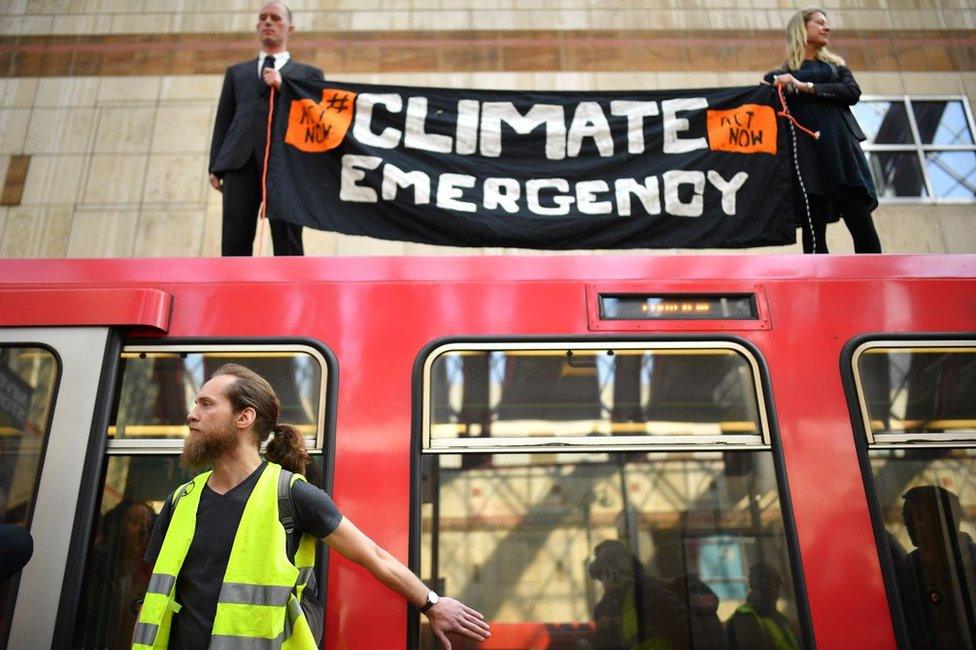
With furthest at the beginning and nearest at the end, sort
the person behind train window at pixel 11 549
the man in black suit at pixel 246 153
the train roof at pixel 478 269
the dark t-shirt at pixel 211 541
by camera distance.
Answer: the man in black suit at pixel 246 153 → the train roof at pixel 478 269 → the dark t-shirt at pixel 211 541 → the person behind train window at pixel 11 549

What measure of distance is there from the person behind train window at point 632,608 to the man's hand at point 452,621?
0.44 m

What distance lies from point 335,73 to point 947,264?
745 cm

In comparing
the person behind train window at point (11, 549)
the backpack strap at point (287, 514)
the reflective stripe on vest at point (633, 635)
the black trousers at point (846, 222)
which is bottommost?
the reflective stripe on vest at point (633, 635)

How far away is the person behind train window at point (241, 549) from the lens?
2084mm

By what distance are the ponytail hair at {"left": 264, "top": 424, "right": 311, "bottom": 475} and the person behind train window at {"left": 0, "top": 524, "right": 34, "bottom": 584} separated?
2.43 ft

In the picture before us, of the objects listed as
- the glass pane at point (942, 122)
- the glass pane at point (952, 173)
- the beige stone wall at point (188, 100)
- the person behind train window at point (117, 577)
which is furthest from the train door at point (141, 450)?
the glass pane at point (942, 122)

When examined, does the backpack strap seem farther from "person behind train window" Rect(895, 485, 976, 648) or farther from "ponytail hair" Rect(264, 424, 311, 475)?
"person behind train window" Rect(895, 485, 976, 648)

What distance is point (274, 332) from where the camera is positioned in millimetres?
2900

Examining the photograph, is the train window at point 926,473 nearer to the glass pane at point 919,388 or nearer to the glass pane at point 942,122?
the glass pane at point 919,388

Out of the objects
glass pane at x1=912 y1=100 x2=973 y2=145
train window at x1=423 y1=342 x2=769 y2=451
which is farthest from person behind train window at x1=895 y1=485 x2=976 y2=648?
glass pane at x1=912 y1=100 x2=973 y2=145

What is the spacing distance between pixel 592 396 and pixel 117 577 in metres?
1.81

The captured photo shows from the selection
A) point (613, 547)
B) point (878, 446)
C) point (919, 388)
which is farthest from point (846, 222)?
point (613, 547)

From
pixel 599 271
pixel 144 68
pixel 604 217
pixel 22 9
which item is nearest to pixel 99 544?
pixel 599 271

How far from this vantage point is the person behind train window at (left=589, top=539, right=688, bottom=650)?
2.57 m
